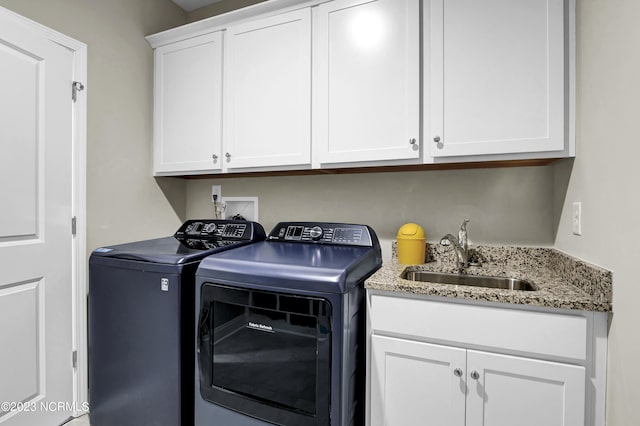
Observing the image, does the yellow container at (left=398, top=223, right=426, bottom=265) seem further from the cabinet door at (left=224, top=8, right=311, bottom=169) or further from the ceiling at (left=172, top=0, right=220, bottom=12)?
the ceiling at (left=172, top=0, right=220, bottom=12)

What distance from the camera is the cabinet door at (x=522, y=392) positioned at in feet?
3.60

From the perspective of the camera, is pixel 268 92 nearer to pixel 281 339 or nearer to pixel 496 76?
pixel 496 76

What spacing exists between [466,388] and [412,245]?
71 centimetres

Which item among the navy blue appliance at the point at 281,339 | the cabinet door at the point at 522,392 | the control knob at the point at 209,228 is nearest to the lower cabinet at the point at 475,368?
the cabinet door at the point at 522,392

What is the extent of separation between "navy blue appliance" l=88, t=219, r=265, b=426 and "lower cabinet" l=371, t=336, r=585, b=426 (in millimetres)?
866

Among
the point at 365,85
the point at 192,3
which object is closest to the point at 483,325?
the point at 365,85

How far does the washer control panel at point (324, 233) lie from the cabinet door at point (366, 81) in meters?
0.40

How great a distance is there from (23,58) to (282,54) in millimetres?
1267

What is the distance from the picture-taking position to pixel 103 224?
1991mm

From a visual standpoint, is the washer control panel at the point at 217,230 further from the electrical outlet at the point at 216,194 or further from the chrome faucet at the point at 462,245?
the chrome faucet at the point at 462,245

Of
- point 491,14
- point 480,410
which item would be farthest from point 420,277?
point 491,14

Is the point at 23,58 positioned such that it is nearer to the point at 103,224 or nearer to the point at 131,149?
the point at 131,149

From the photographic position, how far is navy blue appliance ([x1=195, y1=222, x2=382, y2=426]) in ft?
4.07

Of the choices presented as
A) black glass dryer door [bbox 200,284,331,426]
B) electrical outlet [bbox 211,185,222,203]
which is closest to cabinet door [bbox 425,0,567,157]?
black glass dryer door [bbox 200,284,331,426]
